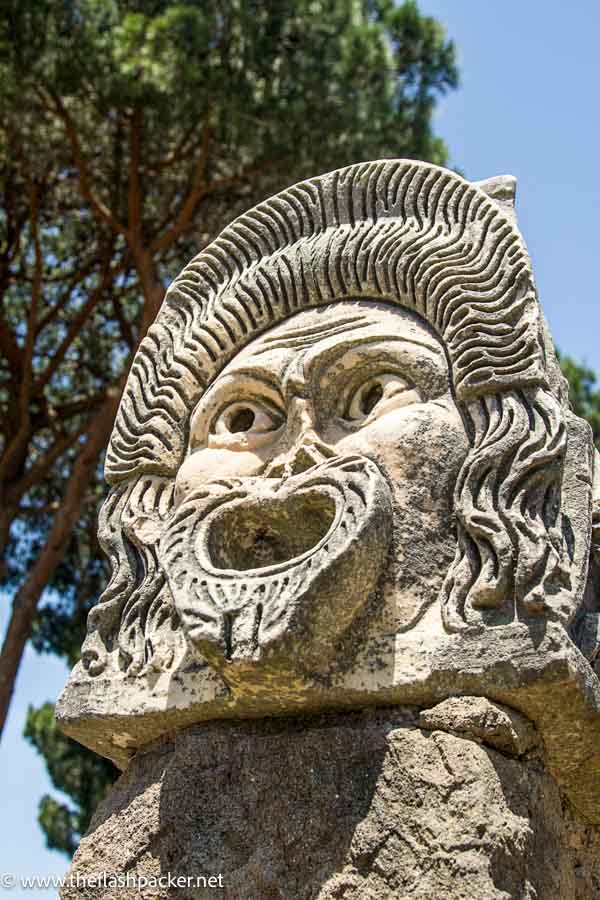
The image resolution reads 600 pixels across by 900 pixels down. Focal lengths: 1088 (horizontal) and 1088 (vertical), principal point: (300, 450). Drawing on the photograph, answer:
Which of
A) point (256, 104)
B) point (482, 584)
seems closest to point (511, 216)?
point (482, 584)

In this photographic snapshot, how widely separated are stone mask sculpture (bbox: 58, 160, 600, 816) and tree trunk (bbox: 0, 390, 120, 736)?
415 cm

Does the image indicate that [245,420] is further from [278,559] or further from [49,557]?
[49,557]

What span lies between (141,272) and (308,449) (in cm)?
515

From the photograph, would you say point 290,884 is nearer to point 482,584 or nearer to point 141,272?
point 482,584

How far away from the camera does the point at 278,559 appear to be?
262 centimetres

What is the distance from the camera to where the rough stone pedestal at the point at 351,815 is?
2119 millimetres

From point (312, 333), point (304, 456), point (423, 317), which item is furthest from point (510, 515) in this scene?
point (312, 333)

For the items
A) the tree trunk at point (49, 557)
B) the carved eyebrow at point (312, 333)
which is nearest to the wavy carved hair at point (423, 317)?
the carved eyebrow at point (312, 333)

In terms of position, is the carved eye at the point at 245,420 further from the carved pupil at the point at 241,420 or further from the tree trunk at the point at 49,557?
the tree trunk at the point at 49,557

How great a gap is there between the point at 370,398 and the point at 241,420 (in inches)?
14.7

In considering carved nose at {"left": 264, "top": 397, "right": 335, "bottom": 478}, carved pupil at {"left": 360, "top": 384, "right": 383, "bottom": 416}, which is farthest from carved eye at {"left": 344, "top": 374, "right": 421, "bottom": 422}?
carved nose at {"left": 264, "top": 397, "right": 335, "bottom": 478}

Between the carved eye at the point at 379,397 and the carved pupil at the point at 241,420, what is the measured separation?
11.5 inches

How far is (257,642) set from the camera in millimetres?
2283

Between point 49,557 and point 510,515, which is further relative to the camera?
point 49,557
